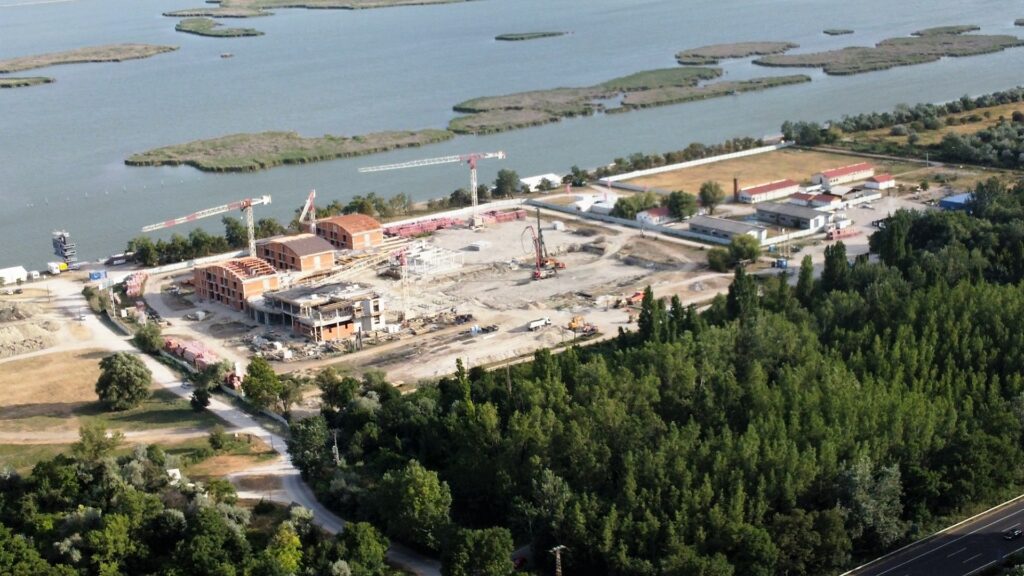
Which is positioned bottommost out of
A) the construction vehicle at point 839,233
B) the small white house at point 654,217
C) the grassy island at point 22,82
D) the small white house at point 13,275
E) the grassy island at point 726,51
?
the small white house at point 13,275

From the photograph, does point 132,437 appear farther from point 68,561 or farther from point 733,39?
point 733,39

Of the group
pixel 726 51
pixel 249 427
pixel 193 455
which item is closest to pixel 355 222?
pixel 249 427

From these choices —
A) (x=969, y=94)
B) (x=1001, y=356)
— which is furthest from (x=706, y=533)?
(x=969, y=94)

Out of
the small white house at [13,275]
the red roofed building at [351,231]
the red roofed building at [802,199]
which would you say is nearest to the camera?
the small white house at [13,275]

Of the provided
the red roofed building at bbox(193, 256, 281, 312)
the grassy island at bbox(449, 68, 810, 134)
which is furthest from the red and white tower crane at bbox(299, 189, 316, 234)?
the grassy island at bbox(449, 68, 810, 134)

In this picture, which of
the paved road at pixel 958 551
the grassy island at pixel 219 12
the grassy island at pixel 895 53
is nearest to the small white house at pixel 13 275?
the paved road at pixel 958 551

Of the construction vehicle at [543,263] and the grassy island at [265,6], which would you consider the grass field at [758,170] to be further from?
the grassy island at [265,6]

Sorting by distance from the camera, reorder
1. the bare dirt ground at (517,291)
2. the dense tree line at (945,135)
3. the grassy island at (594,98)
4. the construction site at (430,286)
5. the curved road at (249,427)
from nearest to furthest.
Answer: the curved road at (249,427)
the bare dirt ground at (517,291)
the construction site at (430,286)
the dense tree line at (945,135)
the grassy island at (594,98)

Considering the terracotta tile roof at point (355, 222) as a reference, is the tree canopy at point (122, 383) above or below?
below
